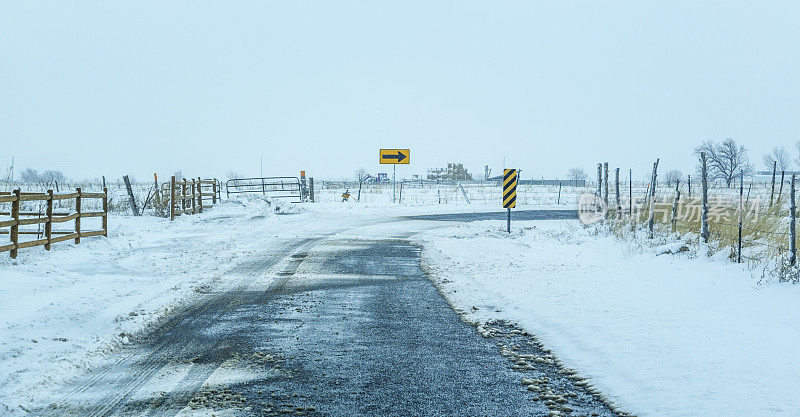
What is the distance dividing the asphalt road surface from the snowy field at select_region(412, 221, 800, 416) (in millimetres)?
432

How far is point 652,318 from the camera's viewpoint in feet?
23.9

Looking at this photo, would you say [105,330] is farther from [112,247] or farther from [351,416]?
[112,247]

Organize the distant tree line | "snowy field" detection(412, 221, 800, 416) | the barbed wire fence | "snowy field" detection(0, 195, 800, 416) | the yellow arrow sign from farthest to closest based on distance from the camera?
the distant tree line, the yellow arrow sign, the barbed wire fence, "snowy field" detection(0, 195, 800, 416), "snowy field" detection(412, 221, 800, 416)

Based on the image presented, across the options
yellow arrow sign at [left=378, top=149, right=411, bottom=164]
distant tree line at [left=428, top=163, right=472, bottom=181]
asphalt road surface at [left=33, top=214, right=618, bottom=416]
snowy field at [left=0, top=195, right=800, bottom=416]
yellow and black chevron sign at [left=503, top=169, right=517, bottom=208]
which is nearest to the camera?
asphalt road surface at [left=33, top=214, right=618, bottom=416]

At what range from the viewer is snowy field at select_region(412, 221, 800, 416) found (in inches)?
184

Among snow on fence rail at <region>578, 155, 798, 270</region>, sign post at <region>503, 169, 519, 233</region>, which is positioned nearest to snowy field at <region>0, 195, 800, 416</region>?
snow on fence rail at <region>578, 155, 798, 270</region>

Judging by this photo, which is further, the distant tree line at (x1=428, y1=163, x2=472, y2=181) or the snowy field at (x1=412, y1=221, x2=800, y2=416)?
the distant tree line at (x1=428, y1=163, x2=472, y2=181)

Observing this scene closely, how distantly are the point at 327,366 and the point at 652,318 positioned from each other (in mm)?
4168

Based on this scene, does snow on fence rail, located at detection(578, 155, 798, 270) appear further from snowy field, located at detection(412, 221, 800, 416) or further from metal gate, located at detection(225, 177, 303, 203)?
metal gate, located at detection(225, 177, 303, 203)

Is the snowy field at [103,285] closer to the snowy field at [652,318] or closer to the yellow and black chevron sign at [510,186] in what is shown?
the yellow and black chevron sign at [510,186]

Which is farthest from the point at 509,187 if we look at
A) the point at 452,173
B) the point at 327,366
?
the point at 452,173

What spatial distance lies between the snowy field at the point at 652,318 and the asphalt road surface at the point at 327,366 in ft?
1.42

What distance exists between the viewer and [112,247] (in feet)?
49.4

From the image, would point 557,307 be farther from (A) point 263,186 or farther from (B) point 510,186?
(A) point 263,186
